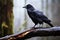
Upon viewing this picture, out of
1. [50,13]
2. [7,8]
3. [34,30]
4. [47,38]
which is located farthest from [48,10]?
[34,30]

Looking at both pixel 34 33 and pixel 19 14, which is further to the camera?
pixel 19 14

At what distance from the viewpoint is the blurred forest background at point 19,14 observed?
145 inches

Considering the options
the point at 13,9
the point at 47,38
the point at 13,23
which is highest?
the point at 13,9

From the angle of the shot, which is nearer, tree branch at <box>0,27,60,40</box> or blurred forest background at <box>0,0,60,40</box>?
tree branch at <box>0,27,60,40</box>

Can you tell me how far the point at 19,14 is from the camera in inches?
154

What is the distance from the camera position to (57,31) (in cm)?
241

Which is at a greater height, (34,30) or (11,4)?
(11,4)

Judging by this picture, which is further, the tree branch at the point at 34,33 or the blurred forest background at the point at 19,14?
the blurred forest background at the point at 19,14

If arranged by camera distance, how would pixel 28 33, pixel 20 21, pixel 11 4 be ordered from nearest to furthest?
pixel 28 33, pixel 11 4, pixel 20 21

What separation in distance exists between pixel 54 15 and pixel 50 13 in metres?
0.09

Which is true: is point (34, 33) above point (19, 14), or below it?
below

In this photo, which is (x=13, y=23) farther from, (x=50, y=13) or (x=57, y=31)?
(x=57, y=31)

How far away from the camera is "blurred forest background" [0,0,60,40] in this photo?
3.68m

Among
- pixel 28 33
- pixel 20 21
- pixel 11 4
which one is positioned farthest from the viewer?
pixel 20 21
